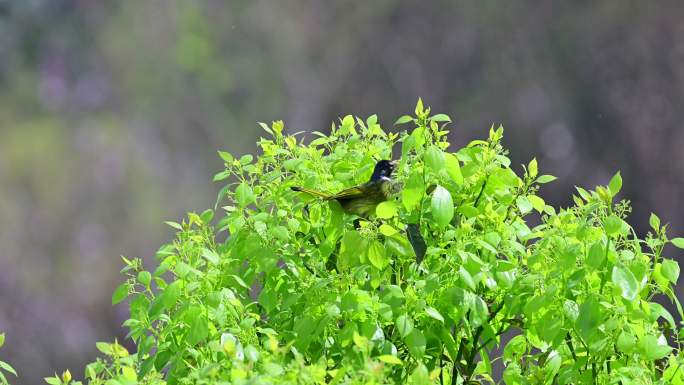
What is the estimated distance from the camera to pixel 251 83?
16.3ft

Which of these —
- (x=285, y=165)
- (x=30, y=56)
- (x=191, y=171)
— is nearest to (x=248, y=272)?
(x=285, y=165)

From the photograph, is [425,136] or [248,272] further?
[248,272]

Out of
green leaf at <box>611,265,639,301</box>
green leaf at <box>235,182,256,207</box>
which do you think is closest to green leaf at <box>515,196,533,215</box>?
green leaf at <box>611,265,639,301</box>

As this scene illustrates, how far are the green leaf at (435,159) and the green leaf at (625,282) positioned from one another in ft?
0.98

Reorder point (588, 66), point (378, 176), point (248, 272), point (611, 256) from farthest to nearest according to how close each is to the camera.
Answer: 1. point (588, 66)
2. point (248, 272)
3. point (378, 176)
4. point (611, 256)

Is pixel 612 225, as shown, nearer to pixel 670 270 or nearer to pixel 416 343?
pixel 670 270

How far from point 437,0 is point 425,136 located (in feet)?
11.2

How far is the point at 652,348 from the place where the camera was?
4.98 feet

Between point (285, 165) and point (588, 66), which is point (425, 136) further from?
point (588, 66)

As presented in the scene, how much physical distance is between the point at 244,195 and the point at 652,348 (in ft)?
2.49

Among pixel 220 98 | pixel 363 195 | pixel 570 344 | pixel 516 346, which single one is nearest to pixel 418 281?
pixel 363 195

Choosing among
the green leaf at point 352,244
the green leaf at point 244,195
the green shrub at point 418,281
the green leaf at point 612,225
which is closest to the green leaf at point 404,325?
the green shrub at point 418,281

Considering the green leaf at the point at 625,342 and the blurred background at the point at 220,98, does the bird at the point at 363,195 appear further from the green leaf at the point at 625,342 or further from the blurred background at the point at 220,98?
the blurred background at the point at 220,98

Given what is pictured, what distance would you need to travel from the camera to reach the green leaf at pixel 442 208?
1481mm
